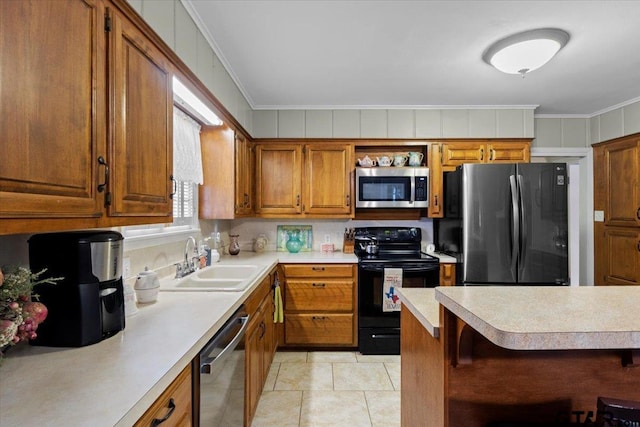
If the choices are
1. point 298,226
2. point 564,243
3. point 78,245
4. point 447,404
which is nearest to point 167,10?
point 78,245

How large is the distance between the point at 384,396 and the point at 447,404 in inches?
59.7

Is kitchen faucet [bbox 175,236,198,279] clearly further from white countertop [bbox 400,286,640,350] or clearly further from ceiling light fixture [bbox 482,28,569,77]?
ceiling light fixture [bbox 482,28,569,77]

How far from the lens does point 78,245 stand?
1.04m

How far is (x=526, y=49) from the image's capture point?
1993mm

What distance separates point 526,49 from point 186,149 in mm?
2339

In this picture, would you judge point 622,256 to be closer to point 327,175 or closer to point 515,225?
point 515,225

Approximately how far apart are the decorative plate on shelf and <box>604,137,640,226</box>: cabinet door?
3146 mm

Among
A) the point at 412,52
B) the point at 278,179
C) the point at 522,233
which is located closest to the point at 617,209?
the point at 522,233

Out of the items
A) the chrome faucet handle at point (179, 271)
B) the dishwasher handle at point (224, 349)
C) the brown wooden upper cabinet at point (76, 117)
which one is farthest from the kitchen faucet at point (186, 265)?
the brown wooden upper cabinet at point (76, 117)

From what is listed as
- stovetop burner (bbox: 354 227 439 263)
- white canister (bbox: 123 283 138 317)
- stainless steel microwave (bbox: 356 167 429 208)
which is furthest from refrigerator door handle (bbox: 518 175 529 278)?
white canister (bbox: 123 283 138 317)

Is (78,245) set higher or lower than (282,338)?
higher

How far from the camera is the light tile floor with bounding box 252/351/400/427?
2043mm

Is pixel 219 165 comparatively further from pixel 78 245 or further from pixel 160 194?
pixel 78 245

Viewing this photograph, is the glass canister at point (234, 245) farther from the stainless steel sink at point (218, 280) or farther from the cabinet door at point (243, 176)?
the stainless steel sink at point (218, 280)
